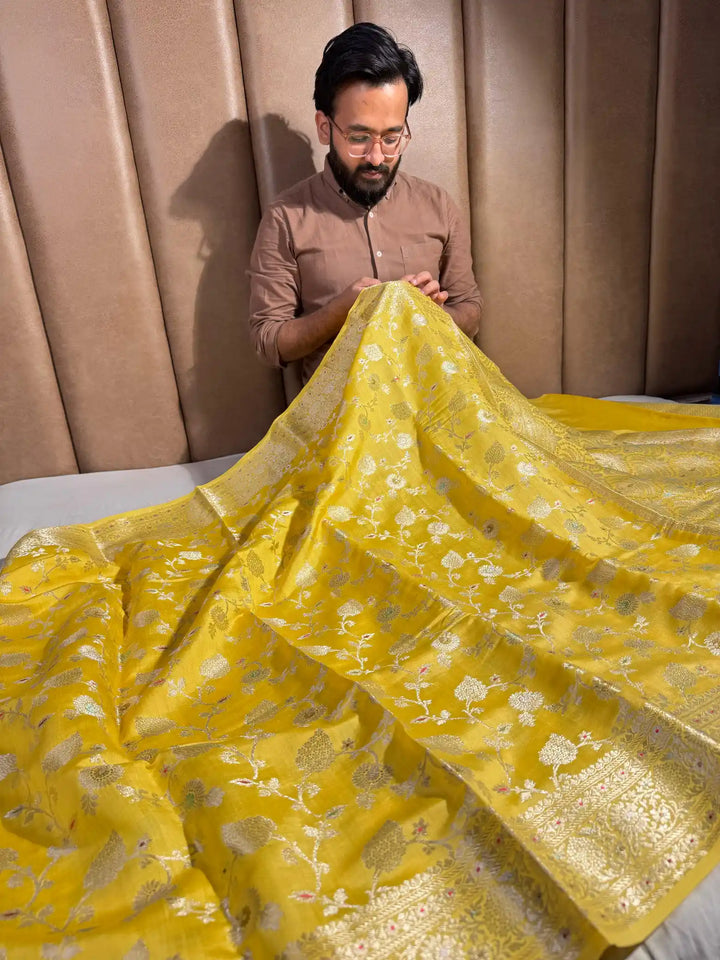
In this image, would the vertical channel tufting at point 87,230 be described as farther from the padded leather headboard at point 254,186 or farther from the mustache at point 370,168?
the mustache at point 370,168

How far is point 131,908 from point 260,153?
53.8 inches

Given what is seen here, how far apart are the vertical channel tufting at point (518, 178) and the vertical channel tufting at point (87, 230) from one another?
29.7 inches

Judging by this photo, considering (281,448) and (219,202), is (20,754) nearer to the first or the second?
(281,448)

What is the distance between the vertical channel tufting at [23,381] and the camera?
1374 millimetres

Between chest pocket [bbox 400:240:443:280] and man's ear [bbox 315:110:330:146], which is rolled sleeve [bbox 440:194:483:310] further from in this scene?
man's ear [bbox 315:110:330:146]

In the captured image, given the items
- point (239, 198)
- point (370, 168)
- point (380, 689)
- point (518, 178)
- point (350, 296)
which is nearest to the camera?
point (380, 689)

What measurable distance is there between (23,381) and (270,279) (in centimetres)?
55

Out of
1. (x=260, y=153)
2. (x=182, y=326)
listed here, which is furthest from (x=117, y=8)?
(x=182, y=326)

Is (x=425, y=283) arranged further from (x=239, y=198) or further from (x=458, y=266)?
(x=239, y=198)

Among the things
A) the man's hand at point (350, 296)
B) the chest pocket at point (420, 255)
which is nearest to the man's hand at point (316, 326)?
the man's hand at point (350, 296)

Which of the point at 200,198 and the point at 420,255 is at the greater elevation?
the point at 200,198

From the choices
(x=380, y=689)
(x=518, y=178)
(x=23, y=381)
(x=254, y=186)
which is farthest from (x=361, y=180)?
(x=380, y=689)

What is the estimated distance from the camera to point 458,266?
1.55 meters

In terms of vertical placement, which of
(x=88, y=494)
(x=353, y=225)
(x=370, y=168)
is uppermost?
(x=370, y=168)
